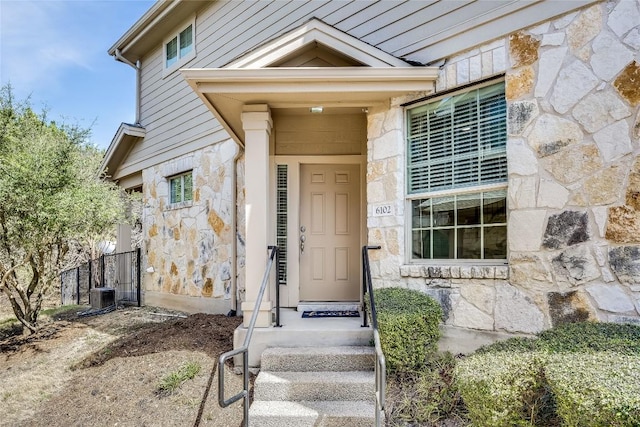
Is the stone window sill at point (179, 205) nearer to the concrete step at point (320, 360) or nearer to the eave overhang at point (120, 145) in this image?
the eave overhang at point (120, 145)

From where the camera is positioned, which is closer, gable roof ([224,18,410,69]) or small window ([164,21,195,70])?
gable roof ([224,18,410,69])

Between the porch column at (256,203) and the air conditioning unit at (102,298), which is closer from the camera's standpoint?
the porch column at (256,203)

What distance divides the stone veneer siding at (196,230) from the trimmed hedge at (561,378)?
457 cm

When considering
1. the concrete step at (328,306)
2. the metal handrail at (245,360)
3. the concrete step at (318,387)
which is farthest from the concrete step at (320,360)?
the concrete step at (328,306)

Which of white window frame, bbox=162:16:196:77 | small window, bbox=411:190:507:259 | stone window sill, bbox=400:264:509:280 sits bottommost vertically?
stone window sill, bbox=400:264:509:280

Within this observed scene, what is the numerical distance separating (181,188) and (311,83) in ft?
16.7

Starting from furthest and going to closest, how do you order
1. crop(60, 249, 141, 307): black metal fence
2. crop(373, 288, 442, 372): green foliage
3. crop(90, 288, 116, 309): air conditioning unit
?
1. crop(60, 249, 141, 307): black metal fence
2. crop(90, 288, 116, 309): air conditioning unit
3. crop(373, 288, 442, 372): green foliage

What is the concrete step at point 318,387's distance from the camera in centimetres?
340

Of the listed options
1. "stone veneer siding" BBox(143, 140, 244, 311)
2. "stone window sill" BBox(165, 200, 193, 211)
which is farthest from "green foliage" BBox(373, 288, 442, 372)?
"stone window sill" BBox(165, 200, 193, 211)

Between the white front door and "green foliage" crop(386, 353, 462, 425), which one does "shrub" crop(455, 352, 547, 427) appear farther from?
the white front door

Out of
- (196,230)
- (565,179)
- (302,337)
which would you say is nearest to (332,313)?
(302,337)

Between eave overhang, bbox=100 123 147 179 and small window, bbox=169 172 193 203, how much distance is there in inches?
62.9

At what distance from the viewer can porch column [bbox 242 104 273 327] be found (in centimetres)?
424

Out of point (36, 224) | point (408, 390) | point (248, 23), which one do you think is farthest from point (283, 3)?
point (408, 390)
